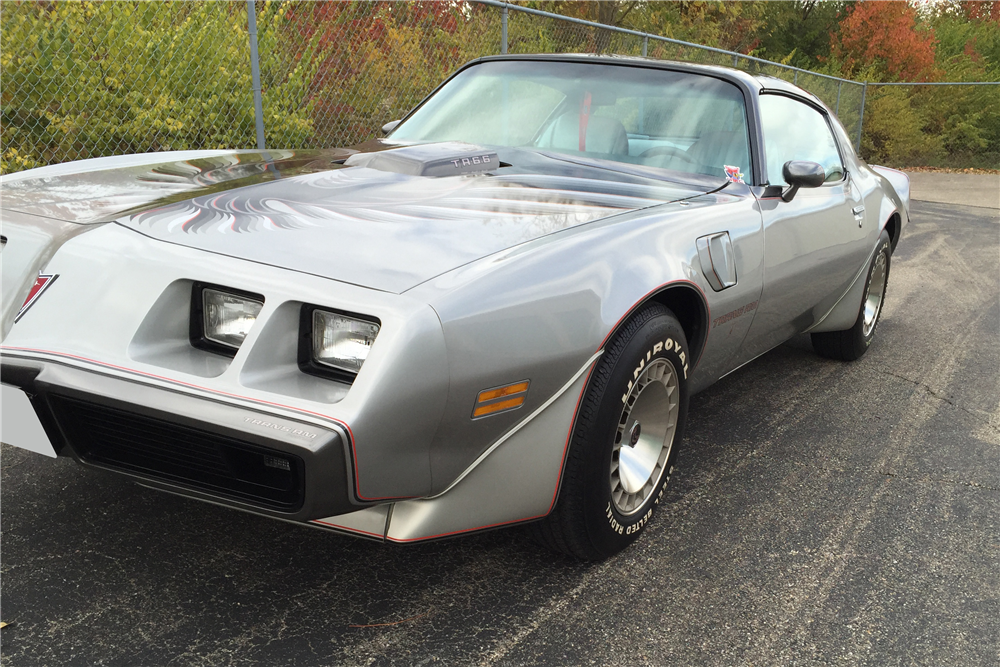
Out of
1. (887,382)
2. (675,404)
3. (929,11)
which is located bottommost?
(887,382)

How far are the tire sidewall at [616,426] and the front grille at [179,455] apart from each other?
→ 786 mm

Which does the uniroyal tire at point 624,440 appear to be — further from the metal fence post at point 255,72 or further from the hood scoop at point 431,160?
the metal fence post at point 255,72

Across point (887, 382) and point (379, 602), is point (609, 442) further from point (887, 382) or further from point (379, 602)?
point (887, 382)

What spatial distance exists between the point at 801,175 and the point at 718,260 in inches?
27.8

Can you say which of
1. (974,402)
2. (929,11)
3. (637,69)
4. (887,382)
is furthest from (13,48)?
(929,11)

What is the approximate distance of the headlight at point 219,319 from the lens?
189 centimetres

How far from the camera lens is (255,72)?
5.44 meters

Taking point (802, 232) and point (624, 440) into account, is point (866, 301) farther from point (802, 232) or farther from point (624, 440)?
point (624, 440)

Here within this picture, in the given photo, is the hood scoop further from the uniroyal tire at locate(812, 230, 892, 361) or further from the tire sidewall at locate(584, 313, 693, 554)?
the uniroyal tire at locate(812, 230, 892, 361)

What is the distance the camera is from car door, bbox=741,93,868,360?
3.09 m

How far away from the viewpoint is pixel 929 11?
89.4 feet

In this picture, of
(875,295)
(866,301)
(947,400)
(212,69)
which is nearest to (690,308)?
(947,400)

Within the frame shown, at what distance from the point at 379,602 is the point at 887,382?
306 centimetres

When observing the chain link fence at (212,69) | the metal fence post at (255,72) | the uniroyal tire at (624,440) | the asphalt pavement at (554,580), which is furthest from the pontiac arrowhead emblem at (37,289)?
the metal fence post at (255,72)
